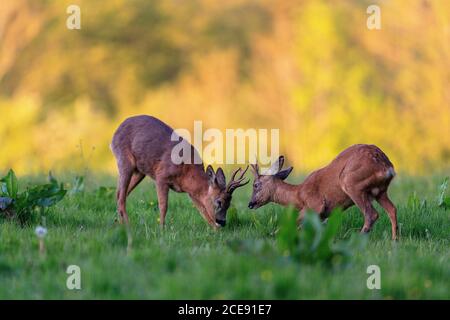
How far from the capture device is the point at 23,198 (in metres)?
8.52

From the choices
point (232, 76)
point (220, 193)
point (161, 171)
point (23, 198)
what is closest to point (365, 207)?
point (220, 193)

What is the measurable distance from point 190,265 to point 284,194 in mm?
3548

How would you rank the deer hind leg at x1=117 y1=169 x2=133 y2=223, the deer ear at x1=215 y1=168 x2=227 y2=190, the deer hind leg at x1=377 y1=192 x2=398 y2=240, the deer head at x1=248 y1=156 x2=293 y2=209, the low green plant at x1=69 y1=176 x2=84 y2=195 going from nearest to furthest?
1. the deer hind leg at x1=377 y1=192 x2=398 y2=240
2. the deer hind leg at x1=117 y1=169 x2=133 y2=223
3. the deer ear at x1=215 y1=168 x2=227 y2=190
4. the deer head at x1=248 y1=156 x2=293 y2=209
5. the low green plant at x1=69 y1=176 x2=84 y2=195

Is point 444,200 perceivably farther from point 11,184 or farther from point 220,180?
point 11,184

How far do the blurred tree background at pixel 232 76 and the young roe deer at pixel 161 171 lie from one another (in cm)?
533

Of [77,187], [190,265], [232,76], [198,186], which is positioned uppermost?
[232,76]

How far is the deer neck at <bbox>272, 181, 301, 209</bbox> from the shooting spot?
A: 1001cm

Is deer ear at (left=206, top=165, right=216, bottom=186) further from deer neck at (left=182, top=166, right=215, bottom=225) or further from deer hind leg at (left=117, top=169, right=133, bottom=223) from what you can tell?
deer hind leg at (left=117, top=169, right=133, bottom=223)

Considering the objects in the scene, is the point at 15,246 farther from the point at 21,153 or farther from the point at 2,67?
the point at 2,67

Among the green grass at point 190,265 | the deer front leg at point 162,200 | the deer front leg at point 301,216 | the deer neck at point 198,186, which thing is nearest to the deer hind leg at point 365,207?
the green grass at point 190,265

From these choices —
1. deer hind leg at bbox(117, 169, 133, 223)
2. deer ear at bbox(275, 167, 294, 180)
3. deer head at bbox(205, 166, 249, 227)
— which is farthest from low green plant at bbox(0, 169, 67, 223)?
deer ear at bbox(275, 167, 294, 180)

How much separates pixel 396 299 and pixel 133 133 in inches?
190
